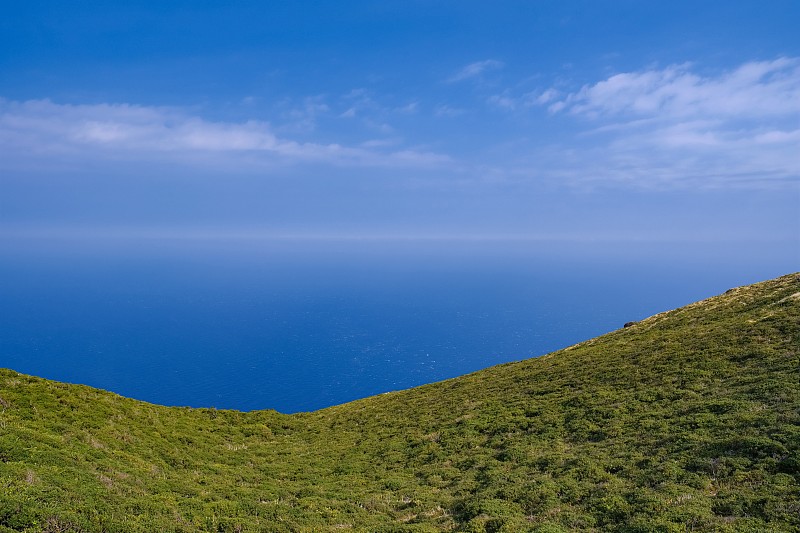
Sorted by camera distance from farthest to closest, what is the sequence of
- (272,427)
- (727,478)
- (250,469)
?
(272,427)
(250,469)
(727,478)

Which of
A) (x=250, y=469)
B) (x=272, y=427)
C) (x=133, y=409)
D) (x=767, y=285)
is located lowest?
(x=272, y=427)

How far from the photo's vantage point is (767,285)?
4991 cm

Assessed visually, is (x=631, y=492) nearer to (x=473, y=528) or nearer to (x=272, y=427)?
(x=473, y=528)

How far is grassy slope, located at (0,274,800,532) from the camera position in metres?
15.1

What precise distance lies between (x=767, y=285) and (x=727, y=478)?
4778cm

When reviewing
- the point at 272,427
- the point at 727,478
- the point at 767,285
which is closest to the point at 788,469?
the point at 727,478

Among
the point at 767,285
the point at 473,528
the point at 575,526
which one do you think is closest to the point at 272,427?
the point at 473,528

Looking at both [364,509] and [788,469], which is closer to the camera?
[788,469]

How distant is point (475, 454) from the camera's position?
25.6 m

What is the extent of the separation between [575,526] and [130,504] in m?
17.6

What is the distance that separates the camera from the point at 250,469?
25.9m

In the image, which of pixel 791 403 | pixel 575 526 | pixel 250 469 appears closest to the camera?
pixel 575 526

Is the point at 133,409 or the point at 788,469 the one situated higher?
the point at 788,469

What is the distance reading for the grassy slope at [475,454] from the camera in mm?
15062
